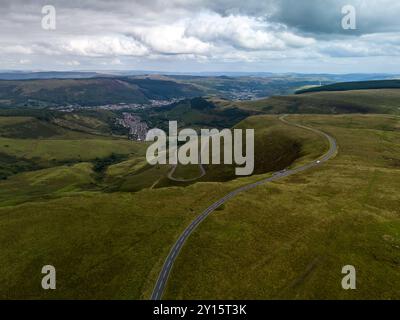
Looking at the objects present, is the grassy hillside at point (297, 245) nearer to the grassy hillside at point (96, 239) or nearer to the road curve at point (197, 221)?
the road curve at point (197, 221)

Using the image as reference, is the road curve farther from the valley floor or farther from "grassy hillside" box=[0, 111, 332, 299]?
"grassy hillside" box=[0, 111, 332, 299]

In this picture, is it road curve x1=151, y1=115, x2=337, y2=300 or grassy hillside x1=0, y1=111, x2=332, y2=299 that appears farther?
grassy hillside x1=0, y1=111, x2=332, y2=299

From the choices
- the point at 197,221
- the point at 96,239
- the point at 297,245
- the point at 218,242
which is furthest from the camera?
the point at 197,221

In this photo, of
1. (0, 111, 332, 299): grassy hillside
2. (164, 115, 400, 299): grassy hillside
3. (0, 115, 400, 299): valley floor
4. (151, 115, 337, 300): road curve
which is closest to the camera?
(164, 115, 400, 299): grassy hillside

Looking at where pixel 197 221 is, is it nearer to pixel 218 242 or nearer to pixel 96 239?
pixel 218 242

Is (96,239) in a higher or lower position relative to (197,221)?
lower

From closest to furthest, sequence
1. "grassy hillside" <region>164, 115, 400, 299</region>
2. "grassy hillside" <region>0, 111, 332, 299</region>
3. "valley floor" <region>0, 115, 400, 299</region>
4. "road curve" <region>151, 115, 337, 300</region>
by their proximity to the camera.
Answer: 1. "grassy hillside" <region>164, 115, 400, 299</region>
2. "valley floor" <region>0, 115, 400, 299</region>
3. "road curve" <region>151, 115, 337, 300</region>
4. "grassy hillside" <region>0, 111, 332, 299</region>

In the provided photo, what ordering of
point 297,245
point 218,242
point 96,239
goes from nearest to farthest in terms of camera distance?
1. point 297,245
2. point 218,242
3. point 96,239

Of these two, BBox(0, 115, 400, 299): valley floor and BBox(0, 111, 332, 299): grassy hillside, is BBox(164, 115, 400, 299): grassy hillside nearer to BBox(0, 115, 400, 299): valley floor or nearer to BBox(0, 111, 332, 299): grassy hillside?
BBox(0, 115, 400, 299): valley floor

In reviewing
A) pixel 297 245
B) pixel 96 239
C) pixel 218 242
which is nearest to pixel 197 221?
pixel 218 242

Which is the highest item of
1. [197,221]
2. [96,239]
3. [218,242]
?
[197,221]

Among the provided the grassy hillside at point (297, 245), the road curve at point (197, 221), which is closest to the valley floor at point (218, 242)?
the grassy hillside at point (297, 245)

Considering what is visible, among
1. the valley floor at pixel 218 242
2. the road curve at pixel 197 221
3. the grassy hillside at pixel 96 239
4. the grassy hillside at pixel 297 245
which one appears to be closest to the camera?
the grassy hillside at pixel 297 245

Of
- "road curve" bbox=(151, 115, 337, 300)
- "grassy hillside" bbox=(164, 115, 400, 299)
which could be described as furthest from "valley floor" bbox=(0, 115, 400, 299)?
"road curve" bbox=(151, 115, 337, 300)
